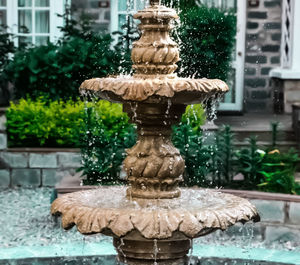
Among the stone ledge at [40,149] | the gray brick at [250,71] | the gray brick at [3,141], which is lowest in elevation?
the stone ledge at [40,149]

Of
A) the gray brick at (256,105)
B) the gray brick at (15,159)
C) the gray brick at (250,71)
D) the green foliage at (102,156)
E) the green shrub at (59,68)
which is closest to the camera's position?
the green foliage at (102,156)

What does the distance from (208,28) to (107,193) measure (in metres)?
6.19

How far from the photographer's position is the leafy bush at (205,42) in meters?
10.1

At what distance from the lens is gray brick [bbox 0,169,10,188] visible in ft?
28.7

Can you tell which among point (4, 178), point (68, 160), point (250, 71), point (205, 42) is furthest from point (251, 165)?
point (250, 71)

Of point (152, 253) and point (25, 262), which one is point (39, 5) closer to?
point (25, 262)

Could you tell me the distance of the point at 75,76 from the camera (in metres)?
9.52

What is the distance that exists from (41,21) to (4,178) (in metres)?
3.78

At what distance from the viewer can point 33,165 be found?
866 centimetres

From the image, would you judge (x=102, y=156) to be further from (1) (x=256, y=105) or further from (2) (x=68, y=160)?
(1) (x=256, y=105)

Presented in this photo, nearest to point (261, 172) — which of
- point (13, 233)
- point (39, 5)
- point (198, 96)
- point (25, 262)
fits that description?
point (13, 233)

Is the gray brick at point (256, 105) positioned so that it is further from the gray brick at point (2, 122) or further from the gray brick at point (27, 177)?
the gray brick at point (2, 122)

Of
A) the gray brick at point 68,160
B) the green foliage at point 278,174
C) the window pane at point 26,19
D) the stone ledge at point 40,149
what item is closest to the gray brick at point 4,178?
→ the stone ledge at point 40,149

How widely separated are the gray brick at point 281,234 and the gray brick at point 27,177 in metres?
3.24
